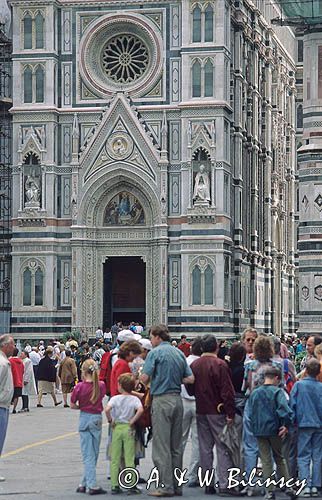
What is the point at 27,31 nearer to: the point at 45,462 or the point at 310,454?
the point at 45,462

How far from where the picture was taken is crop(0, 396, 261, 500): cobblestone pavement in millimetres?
20438

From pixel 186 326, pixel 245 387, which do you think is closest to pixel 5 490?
pixel 245 387

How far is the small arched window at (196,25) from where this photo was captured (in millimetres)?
63906

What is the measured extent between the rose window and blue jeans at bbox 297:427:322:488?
46.4 metres

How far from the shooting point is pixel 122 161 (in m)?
64.3

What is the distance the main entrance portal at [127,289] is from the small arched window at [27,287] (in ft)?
14.3

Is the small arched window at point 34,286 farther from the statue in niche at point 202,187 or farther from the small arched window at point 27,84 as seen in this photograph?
the statue in niche at point 202,187

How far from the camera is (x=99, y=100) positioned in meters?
65.1

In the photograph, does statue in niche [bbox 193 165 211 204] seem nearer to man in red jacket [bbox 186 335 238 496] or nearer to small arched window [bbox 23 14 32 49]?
small arched window [bbox 23 14 32 49]

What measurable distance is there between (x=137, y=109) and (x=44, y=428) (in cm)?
3297

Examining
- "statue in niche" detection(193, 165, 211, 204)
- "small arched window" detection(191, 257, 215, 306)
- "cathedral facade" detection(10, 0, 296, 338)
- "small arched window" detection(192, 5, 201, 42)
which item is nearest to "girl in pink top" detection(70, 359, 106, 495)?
"cathedral facade" detection(10, 0, 296, 338)

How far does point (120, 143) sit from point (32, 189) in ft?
14.5

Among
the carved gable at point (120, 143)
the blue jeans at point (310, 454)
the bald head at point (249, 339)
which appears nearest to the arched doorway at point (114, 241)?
the carved gable at point (120, 143)

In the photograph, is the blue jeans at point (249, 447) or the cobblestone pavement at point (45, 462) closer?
the blue jeans at point (249, 447)
